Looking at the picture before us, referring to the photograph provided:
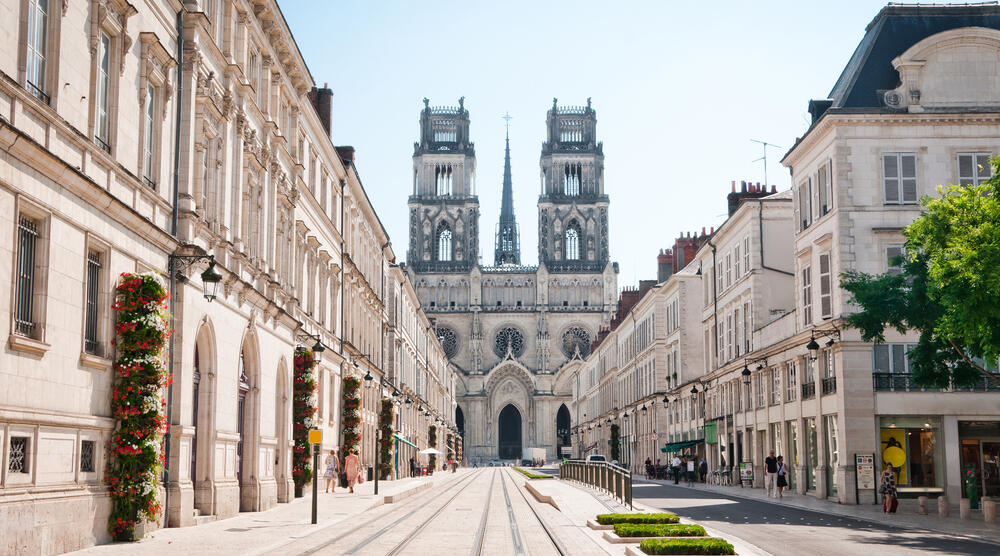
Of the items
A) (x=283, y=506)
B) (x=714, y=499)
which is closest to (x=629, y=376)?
(x=714, y=499)

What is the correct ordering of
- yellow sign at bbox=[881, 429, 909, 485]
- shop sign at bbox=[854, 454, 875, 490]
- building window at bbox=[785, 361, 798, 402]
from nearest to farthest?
shop sign at bbox=[854, 454, 875, 490]
yellow sign at bbox=[881, 429, 909, 485]
building window at bbox=[785, 361, 798, 402]

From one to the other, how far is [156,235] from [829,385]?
2454 centimetres

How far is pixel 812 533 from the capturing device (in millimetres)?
21594

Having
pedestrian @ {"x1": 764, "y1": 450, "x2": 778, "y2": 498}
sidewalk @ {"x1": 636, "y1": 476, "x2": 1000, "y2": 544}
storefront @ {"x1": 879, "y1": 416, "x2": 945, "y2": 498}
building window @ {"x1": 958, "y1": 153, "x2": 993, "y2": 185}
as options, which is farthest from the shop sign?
building window @ {"x1": 958, "y1": 153, "x2": 993, "y2": 185}

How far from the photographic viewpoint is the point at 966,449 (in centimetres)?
3359

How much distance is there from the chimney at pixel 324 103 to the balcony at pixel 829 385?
20905 mm

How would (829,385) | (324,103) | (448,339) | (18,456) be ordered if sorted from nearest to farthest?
(18,456) < (829,385) < (324,103) < (448,339)

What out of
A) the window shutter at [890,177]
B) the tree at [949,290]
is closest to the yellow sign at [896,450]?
the tree at [949,290]

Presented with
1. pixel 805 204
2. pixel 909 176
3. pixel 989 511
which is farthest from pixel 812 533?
pixel 805 204

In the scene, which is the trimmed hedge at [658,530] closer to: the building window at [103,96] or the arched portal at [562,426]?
the building window at [103,96]

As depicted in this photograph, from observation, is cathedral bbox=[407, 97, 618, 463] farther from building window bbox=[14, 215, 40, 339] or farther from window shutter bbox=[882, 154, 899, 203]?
building window bbox=[14, 215, 40, 339]

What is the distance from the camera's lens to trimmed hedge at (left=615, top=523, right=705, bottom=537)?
18.0 m

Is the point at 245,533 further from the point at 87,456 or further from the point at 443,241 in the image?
the point at 443,241

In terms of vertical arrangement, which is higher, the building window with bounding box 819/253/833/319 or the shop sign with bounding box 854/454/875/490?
the building window with bounding box 819/253/833/319
